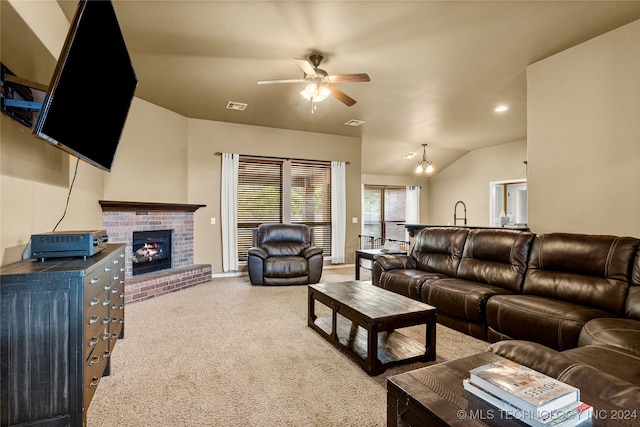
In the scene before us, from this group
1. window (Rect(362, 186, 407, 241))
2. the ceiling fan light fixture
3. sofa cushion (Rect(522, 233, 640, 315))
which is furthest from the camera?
window (Rect(362, 186, 407, 241))

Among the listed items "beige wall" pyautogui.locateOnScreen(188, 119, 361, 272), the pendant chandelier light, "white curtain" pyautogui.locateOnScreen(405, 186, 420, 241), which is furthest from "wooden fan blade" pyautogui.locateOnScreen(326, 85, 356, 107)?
"white curtain" pyautogui.locateOnScreen(405, 186, 420, 241)

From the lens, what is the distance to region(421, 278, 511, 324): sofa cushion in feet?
9.41

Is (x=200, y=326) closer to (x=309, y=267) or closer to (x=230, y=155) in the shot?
(x=309, y=267)

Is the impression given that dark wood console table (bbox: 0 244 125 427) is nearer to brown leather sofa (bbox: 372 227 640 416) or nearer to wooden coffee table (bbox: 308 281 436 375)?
wooden coffee table (bbox: 308 281 436 375)

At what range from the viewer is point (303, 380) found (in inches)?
88.0

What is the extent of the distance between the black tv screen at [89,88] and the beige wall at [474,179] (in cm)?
780

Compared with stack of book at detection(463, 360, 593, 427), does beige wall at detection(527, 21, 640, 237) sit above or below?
above

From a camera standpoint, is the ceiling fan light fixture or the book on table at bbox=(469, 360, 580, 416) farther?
the ceiling fan light fixture

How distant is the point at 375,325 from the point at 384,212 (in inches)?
291

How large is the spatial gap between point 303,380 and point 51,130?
2.12 meters

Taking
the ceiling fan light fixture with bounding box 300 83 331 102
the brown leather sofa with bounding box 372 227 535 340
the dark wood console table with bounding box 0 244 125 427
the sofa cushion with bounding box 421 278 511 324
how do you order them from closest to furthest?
1. the dark wood console table with bounding box 0 244 125 427
2. the sofa cushion with bounding box 421 278 511 324
3. the brown leather sofa with bounding box 372 227 535 340
4. the ceiling fan light fixture with bounding box 300 83 331 102

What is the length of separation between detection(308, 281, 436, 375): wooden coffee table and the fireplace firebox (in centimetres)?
295

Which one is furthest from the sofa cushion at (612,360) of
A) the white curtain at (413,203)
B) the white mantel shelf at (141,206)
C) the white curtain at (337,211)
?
the white curtain at (413,203)

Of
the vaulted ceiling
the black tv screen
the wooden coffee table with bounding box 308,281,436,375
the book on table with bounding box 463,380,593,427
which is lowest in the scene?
the wooden coffee table with bounding box 308,281,436,375
